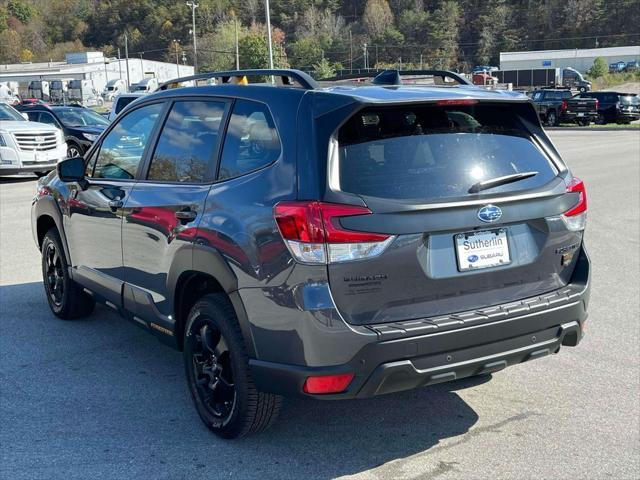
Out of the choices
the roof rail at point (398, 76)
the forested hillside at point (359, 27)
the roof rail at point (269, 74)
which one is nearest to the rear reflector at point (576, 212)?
the roof rail at point (398, 76)

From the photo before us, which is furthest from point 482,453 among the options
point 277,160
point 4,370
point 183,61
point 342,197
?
point 183,61

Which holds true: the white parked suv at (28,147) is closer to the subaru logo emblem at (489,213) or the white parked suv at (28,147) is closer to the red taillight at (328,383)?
the red taillight at (328,383)

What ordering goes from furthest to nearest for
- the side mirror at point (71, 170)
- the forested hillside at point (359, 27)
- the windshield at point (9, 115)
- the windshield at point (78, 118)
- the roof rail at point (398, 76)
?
the forested hillside at point (359, 27) → the windshield at point (78, 118) → the windshield at point (9, 115) → the side mirror at point (71, 170) → the roof rail at point (398, 76)

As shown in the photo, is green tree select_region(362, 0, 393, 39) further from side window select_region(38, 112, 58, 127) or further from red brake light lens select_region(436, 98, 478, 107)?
red brake light lens select_region(436, 98, 478, 107)

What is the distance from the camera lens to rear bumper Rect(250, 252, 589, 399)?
3.25m

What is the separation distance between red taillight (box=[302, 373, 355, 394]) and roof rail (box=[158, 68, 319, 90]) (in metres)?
1.43

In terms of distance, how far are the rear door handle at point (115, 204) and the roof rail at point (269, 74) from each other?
0.89 metres

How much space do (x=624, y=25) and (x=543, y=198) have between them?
163m

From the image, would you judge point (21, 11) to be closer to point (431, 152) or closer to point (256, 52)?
point (256, 52)

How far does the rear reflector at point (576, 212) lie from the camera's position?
3.88m

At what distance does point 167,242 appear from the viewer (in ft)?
13.6

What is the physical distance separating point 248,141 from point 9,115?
1665 cm

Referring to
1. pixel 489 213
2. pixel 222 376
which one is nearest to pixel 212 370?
pixel 222 376

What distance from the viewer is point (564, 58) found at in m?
103
